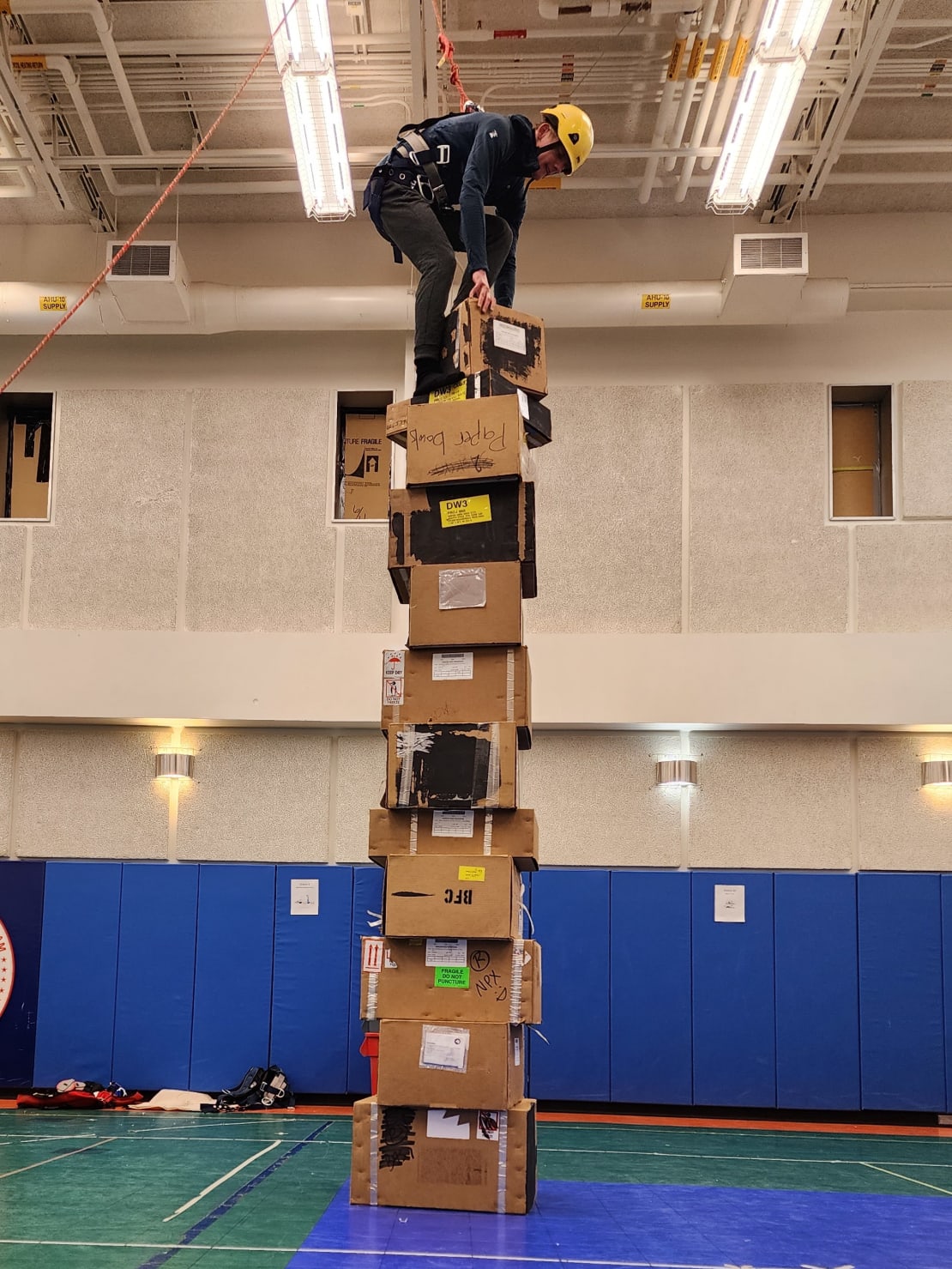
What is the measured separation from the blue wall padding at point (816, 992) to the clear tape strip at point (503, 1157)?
5430 mm

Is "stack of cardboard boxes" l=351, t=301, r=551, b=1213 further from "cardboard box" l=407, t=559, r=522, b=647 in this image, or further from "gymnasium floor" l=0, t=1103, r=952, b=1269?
"gymnasium floor" l=0, t=1103, r=952, b=1269

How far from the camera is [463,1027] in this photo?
5.38 meters

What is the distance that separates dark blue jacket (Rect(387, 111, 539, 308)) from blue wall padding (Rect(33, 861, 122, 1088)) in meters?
6.72

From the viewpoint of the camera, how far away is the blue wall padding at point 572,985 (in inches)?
399

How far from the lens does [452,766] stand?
555cm

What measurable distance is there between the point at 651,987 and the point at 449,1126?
518cm

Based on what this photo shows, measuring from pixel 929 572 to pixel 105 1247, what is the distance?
8.26 meters

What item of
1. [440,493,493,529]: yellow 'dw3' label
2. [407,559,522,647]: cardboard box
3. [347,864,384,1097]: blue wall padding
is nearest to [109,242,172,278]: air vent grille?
[347,864,384,1097]: blue wall padding

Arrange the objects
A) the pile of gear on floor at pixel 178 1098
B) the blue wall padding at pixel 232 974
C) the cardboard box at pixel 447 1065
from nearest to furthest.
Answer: the cardboard box at pixel 447 1065 → the pile of gear on floor at pixel 178 1098 → the blue wall padding at pixel 232 974

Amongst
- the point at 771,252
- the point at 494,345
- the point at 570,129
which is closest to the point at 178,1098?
the point at 494,345

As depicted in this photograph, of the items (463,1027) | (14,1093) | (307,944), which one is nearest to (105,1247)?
(463,1027)

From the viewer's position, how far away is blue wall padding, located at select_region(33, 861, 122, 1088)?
34.0 ft

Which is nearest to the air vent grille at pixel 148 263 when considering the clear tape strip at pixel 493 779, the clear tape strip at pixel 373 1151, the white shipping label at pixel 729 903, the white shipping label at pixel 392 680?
the white shipping label at pixel 392 680

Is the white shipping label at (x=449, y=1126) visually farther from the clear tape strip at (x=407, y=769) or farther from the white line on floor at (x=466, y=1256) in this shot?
the clear tape strip at (x=407, y=769)
